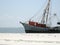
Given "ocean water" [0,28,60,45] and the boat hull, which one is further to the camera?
the boat hull

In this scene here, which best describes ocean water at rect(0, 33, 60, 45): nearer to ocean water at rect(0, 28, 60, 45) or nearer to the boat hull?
ocean water at rect(0, 28, 60, 45)

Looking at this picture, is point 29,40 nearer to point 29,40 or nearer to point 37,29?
point 29,40

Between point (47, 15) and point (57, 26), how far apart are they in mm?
7146

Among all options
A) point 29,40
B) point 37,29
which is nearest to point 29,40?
point 29,40

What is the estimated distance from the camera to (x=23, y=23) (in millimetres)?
64562

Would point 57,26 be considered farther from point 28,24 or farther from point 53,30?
point 28,24

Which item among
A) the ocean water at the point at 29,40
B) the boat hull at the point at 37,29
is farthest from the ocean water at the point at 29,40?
the boat hull at the point at 37,29

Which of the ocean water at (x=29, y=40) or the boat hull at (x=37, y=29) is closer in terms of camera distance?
the ocean water at (x=29, y=40)

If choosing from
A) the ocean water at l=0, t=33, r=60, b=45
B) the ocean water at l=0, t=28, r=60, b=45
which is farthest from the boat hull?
the ocean water at l=0, t=33, r=60, b=45

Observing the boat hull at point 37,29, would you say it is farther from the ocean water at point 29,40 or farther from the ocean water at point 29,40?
the ocean water at point 29,40

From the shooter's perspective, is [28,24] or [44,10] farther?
[44,10]

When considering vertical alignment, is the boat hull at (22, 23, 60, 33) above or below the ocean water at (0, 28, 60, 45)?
below

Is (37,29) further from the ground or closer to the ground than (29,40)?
closer to the ground

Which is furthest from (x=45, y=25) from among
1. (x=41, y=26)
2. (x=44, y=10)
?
(x=44, y=10)
